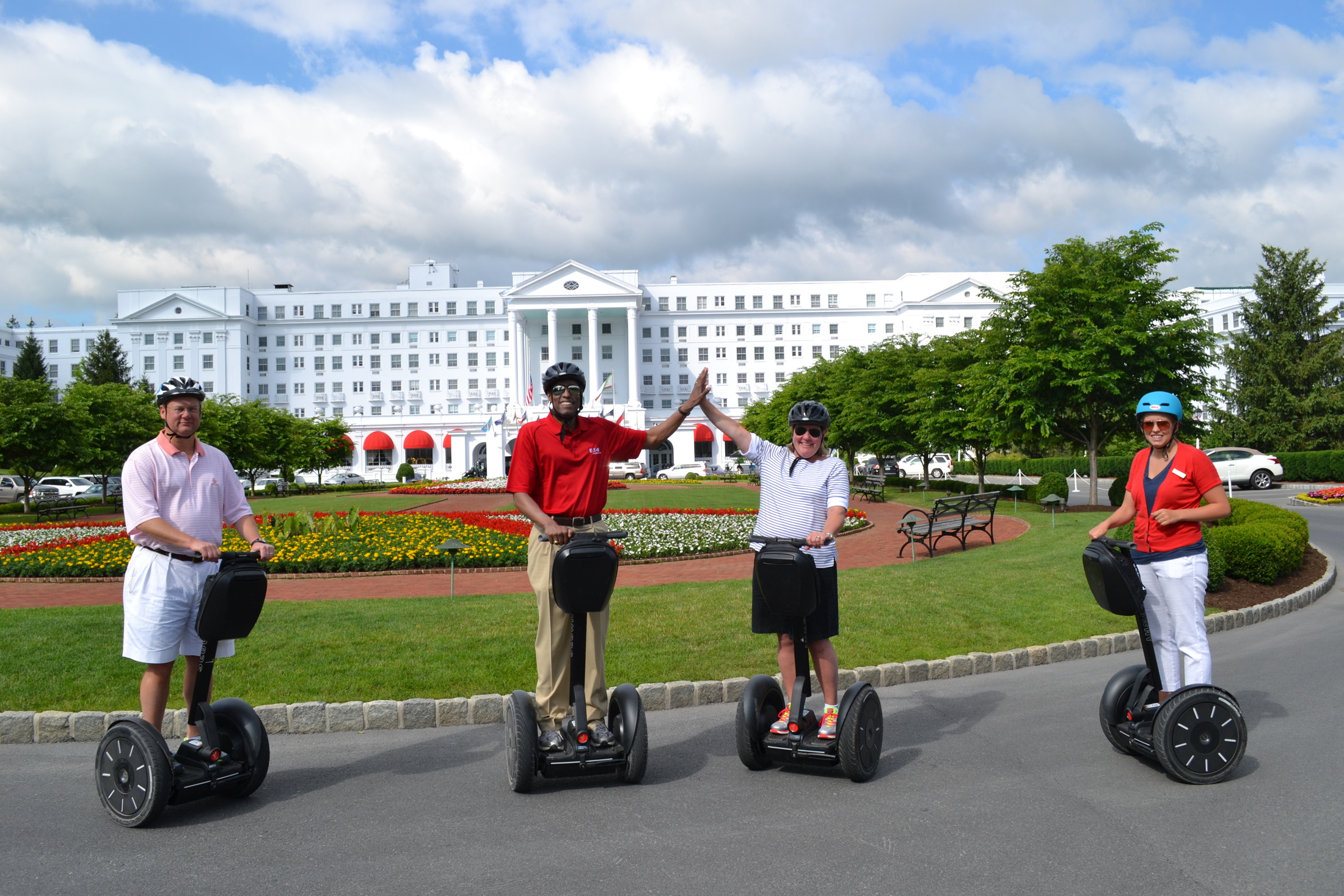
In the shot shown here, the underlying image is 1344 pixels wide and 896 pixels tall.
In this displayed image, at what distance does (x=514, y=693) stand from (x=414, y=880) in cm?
127

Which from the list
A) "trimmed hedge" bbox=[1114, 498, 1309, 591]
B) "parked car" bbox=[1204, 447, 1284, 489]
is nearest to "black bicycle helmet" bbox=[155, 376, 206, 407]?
"trimmed hedge" bbox=[1114, 498, 1309, 591]

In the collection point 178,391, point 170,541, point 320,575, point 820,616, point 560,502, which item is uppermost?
point 178,391

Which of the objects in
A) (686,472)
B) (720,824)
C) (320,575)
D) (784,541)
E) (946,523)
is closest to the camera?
(720,824)

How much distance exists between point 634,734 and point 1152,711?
9.58ft

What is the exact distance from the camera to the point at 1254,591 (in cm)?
1116

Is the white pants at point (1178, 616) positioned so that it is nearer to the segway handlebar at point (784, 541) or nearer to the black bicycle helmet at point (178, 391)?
the segway handlebar at point (784, 541)

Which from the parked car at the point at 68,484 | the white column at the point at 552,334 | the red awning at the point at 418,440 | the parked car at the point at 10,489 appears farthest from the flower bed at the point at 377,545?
the red awning at the point at 418,440

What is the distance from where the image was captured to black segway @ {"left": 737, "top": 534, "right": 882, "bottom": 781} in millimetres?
4762

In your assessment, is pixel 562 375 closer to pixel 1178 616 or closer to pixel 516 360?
pixel 1178 616

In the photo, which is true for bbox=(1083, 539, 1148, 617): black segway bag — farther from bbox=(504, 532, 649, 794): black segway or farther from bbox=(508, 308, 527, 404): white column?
bbox=(508, 308, 527, 404): white column

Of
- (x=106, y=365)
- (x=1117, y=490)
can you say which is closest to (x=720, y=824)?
(x=1117, y=490)

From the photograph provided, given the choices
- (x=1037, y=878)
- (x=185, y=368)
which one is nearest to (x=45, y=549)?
(x=1037, y=878)

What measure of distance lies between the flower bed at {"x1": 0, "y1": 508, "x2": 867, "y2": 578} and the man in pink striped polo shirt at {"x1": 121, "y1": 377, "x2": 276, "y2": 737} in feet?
27.9

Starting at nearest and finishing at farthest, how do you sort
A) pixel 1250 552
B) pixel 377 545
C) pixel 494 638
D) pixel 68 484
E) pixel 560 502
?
pixel 560 502, pixel 494 638, pixel 1250 552, pixel 377 545, pixel 68 484
